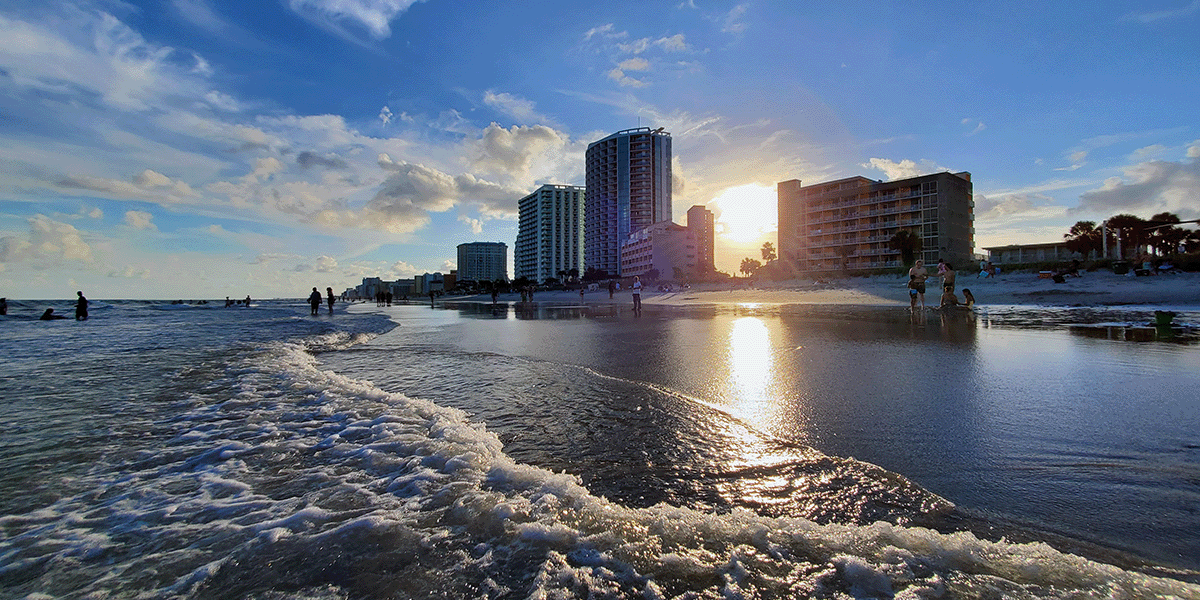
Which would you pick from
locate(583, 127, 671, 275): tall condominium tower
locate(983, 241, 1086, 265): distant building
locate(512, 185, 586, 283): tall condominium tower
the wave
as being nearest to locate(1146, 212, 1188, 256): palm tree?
locate(983, 241, 1086, 265): distant building

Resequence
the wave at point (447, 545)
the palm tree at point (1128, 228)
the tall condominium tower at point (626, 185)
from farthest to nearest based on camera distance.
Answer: the tall condominium tower at point (626, 185) < the palm tree at point (1128, 228) < the wave at point (447, 545)

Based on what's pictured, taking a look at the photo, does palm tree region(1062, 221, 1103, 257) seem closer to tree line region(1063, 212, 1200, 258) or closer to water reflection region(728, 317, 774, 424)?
tree line region(1063, 212, 1200, 258)

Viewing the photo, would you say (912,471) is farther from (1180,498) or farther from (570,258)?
(570,258)

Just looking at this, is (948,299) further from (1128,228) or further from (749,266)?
(749,266)

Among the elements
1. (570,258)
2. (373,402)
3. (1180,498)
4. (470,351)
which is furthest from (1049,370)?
(570,258)

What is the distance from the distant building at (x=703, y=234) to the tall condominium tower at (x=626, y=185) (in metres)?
12.1

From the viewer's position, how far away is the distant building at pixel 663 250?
376ft

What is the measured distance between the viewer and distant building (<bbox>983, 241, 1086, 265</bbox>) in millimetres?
64625

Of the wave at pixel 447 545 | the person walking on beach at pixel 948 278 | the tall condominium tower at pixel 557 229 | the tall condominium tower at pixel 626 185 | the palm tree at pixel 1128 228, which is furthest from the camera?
the tall condominium tower at pixel 557 229

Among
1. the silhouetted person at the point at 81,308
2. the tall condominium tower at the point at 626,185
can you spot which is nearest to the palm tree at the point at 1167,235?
the tall condominium tower at the point at 626,185

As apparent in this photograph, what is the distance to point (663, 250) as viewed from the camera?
115 meters

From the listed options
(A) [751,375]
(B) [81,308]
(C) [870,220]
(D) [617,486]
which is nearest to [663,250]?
(C) [870,220]

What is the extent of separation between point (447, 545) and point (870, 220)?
87.8 meters

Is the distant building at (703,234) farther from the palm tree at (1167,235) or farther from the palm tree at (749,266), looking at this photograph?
the palm tree at (1167,235)
